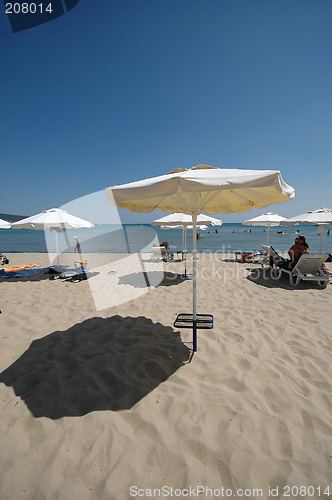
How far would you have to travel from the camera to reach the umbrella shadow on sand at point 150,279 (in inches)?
258

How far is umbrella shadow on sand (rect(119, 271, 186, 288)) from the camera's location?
6564mm

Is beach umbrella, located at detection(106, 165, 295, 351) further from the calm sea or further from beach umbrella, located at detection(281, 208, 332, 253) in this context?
the calm sea

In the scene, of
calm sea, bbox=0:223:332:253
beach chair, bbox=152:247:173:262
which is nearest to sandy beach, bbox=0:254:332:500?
beach chair, bbox=152:247:173:262

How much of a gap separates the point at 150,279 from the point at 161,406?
5.20m

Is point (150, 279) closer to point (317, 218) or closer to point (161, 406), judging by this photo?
point (161, 406)

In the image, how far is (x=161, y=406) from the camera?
6.79ft

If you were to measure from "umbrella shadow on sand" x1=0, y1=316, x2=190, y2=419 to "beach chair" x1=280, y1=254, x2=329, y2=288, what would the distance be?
15.8 feet

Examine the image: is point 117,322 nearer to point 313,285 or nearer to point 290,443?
point 290,443

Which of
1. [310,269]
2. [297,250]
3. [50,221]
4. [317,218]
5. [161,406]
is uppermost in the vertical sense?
[50,221]

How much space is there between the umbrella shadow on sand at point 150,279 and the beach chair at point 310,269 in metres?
3.48

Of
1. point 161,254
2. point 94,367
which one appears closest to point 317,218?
point 161,254

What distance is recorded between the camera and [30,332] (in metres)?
3.50

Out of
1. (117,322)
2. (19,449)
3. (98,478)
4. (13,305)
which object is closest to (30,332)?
(117,322)

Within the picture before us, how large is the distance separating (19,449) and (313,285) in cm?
729
